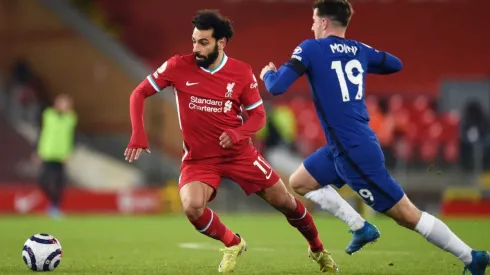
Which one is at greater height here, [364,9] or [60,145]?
[364,9]

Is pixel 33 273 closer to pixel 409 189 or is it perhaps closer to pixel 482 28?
pixel 409 189

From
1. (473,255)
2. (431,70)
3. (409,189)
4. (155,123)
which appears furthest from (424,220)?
(431,70)

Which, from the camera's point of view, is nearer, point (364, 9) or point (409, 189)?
point (409, 189)

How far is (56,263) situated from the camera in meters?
9.57

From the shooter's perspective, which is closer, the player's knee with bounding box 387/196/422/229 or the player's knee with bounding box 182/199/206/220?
the player's knee with bounding box 387/196/422/229

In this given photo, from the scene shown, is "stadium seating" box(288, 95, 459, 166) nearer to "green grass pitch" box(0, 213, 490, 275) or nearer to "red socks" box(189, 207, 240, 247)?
"green grass pitch" box(0, 213, 490, 275)

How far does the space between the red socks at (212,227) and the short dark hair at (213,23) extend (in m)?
1.47

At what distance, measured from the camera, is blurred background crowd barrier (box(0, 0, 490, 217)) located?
23.9 meters

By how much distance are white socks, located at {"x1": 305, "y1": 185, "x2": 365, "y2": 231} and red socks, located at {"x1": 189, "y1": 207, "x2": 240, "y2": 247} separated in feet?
2.53

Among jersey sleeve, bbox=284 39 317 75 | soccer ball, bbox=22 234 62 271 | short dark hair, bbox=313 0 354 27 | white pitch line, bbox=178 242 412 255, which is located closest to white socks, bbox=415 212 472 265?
jersey sleeve, bbox=284 39 317 75

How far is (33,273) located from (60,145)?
40.3ft

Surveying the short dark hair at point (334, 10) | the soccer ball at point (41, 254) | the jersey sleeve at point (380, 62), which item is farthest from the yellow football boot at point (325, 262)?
the soccer ball at point (41, 254)

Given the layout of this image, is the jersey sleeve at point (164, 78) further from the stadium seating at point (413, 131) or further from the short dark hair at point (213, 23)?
the stadium seating at point (413, 131)

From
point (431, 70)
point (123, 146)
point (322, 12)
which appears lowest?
point (123, 146)
